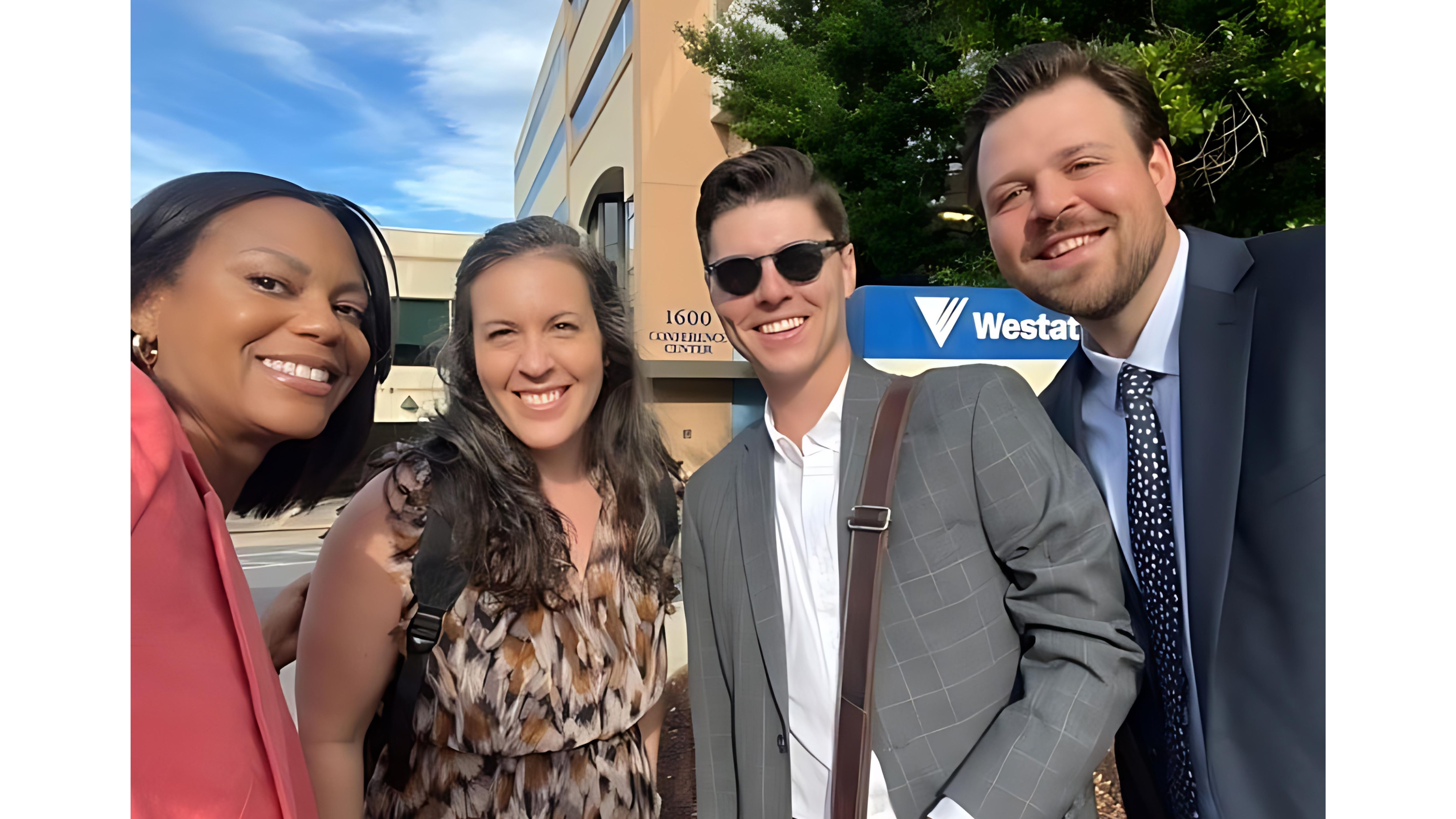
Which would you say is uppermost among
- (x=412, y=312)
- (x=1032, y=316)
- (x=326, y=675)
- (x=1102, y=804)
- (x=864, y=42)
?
(x=864, y=42)

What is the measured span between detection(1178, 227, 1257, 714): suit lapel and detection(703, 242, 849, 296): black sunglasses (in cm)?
74

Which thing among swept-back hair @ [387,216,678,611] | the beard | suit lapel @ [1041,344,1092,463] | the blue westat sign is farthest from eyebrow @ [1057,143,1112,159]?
the blue westat sign

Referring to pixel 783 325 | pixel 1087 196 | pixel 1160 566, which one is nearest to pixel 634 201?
pixel 783 325

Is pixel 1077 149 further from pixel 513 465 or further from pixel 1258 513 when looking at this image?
pixel 513 465

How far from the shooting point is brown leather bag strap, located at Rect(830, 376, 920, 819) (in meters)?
1.17

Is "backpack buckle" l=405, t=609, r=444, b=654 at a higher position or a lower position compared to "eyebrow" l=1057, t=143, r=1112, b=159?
lower

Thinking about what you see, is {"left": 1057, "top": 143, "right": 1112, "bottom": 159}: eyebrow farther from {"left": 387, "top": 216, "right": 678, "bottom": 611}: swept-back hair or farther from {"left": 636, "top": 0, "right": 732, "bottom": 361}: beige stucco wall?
{"left": 387, "top": 216, "right": 678, "bottom": 611}: swept-back hair

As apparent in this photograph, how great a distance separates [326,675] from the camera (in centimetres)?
140

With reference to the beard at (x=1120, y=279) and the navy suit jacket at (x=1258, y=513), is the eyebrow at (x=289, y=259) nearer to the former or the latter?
the beard at (x=1120, y=279)

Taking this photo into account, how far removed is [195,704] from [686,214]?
9.84 feet

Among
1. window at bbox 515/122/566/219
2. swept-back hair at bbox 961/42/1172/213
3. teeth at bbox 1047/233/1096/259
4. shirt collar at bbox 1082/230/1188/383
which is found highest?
window at bbox 515/122/566/219
